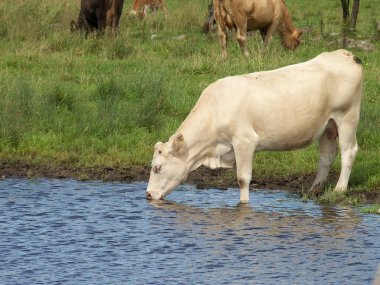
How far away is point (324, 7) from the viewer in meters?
27.3

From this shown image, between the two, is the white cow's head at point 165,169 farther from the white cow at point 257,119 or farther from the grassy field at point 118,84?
the grassy field at point 118,84

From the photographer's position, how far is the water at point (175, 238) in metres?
8.72

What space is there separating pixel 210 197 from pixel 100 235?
6.27 ft

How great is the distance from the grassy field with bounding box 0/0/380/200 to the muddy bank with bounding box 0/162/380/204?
146 millimetres

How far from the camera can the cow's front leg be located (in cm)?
1116

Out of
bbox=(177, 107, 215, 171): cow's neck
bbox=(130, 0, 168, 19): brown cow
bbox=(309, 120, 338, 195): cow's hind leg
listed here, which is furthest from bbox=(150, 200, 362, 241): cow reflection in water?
bbox=(130, 0, 168, 19): brown cow

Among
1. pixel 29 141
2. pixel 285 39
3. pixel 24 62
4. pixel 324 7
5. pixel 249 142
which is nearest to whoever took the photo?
pixel 249 142

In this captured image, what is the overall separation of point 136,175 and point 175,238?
2.77 m

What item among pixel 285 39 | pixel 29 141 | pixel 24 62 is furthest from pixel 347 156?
pixel 285 39

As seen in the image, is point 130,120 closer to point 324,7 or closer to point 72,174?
point 72,174

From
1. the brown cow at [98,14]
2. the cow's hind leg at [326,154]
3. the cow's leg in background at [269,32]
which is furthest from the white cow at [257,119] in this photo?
the brown cow at [98,14]

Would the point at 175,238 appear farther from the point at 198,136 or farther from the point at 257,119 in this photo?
the point at 257,119

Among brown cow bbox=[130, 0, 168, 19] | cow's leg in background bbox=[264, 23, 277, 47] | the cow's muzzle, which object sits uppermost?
cow's leg in background bbox=[264, 23, 277, 47]

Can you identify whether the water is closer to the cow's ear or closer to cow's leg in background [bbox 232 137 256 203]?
cow's leg in background [bbox 232 137 256 203]
